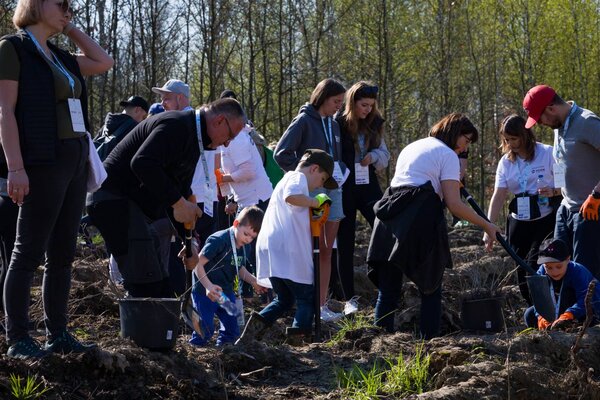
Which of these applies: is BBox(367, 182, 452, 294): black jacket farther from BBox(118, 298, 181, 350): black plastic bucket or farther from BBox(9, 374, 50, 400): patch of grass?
BBox(9, 374, 50, 400): patch of grass

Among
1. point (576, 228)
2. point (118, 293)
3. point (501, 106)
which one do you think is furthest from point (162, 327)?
point (501, 106)

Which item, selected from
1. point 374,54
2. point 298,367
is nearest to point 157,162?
point 298,367

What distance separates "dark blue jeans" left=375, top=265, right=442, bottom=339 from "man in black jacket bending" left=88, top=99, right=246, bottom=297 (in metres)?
1.57

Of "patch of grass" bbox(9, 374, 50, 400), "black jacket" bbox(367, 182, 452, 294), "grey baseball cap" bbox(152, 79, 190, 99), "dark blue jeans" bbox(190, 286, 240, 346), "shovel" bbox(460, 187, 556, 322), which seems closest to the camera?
"patch of grass" bbox(9, 374, 50, 400)

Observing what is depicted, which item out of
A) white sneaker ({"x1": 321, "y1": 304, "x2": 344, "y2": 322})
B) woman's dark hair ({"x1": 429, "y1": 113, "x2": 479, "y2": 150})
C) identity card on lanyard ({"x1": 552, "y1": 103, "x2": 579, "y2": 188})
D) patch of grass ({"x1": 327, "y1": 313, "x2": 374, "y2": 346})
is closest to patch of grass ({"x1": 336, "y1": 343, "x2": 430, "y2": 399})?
patch of grass ({"x1": 327, "y1": 313, "x2": 374, "y2": 346})

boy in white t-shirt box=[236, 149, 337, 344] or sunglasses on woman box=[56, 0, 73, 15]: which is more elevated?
sunglasses on woman box=[56, 0, 73, 15]

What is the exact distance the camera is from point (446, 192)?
21.2 ft

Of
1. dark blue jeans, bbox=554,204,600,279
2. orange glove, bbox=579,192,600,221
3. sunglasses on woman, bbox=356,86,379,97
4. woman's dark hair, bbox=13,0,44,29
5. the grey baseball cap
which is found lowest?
dark blue jeans, bbox=554,204,600,279

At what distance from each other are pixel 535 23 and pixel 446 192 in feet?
50.8

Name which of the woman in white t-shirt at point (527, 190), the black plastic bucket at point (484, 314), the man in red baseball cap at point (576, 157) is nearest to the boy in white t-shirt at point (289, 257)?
the black plastic bucket at point (484, 314)

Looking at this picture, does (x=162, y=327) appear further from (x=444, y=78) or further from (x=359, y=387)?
(x=444, y=78)

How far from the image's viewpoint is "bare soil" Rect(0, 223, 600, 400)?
4441 millimetres

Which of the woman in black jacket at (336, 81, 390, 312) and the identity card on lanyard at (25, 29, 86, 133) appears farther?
the woman in black jacket at (336, 81, 390, 312)

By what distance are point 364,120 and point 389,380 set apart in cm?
379
